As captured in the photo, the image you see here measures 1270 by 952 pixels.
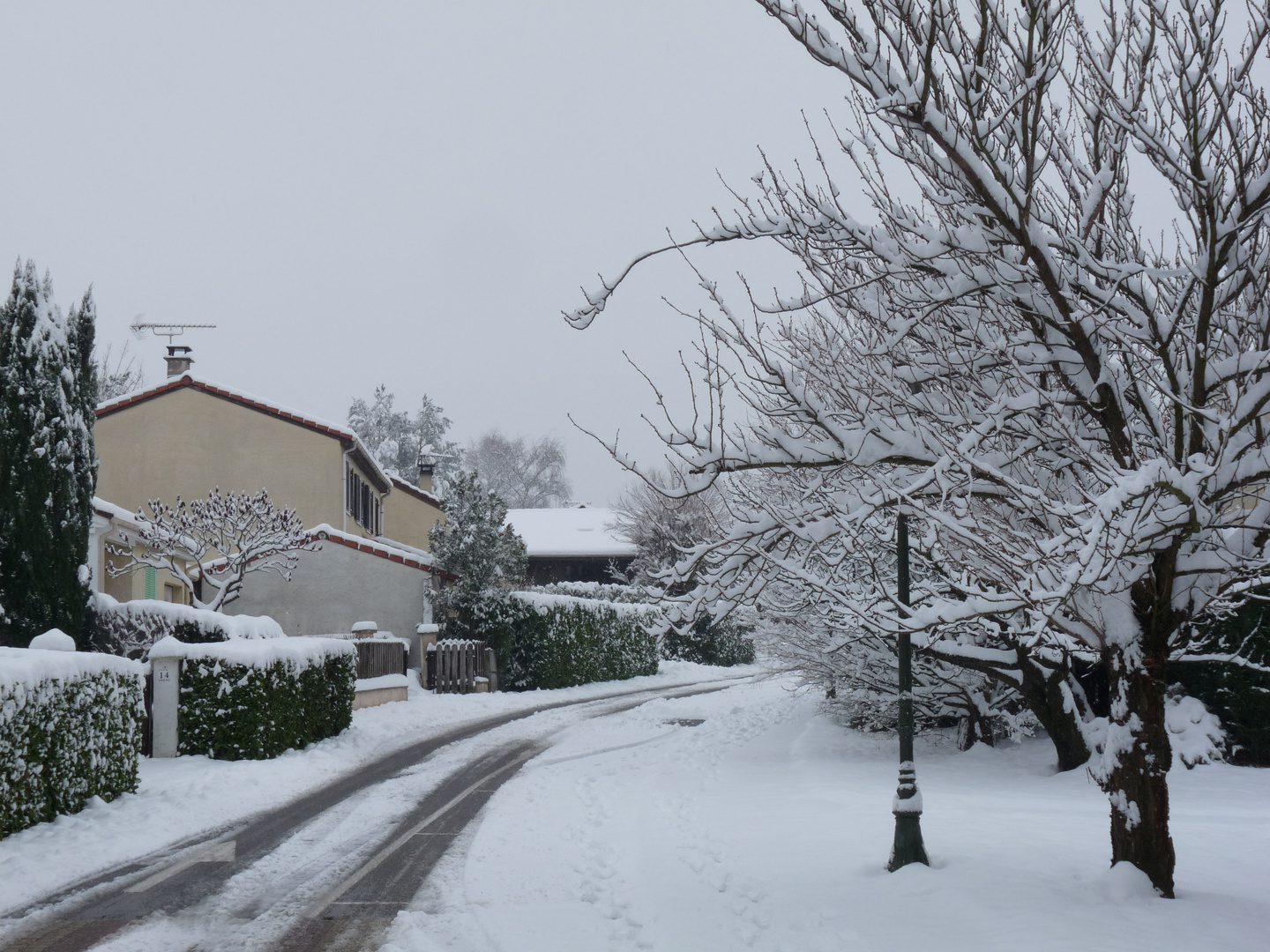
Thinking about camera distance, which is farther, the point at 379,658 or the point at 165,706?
the point at 379,658

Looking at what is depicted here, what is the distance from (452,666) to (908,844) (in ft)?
60.2

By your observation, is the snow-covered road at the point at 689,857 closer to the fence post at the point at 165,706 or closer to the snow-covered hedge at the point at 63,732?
the snow-covered hedge at the point at 63,732

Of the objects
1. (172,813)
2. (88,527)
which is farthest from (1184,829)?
(88,527)

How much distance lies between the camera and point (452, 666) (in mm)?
24766

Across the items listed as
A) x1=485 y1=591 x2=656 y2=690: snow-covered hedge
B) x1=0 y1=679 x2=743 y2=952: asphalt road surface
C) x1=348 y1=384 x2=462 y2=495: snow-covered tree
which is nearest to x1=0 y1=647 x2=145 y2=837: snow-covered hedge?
x1=0 y1=679 x2=743 y2=952: asphalt road surface

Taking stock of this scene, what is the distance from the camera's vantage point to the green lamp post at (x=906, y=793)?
7.66 meters

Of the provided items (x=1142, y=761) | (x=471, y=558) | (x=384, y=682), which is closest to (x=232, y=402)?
(x=471, y=558)

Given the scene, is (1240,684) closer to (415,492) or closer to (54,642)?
(54,642)

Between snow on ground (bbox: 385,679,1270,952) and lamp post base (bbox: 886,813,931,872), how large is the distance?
16cm

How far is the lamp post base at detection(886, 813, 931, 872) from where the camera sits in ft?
25.1

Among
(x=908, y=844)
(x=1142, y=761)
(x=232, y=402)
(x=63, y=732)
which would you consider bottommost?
(x=908, y=844)

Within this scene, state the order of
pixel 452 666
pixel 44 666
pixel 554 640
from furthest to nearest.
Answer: pixel 554 640 < pixel 452 666 < pixel 44 666

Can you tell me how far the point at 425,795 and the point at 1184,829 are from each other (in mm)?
7660

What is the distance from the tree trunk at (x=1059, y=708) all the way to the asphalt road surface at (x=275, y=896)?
20.4 ft
